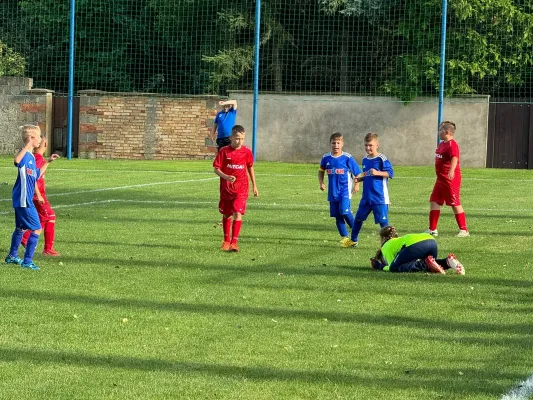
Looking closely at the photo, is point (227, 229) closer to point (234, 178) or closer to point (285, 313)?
point (234, 178)

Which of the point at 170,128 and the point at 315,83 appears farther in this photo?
the point at 315,83

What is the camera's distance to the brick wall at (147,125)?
40.0m

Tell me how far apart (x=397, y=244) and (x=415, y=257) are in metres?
0.27

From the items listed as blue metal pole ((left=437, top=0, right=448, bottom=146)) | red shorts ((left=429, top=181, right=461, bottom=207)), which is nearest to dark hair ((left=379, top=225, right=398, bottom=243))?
red shorts ((left=429, top=181, right=461, bottom=207))

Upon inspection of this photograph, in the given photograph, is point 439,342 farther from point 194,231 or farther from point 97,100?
point 97,100

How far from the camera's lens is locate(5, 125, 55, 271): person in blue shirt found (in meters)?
11.9

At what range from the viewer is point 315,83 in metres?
43.8

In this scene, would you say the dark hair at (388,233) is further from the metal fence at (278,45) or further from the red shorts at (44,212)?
the metal fence at (278,45)

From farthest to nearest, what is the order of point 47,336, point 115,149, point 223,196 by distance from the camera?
point 115,149, point 223,196, point 47,336

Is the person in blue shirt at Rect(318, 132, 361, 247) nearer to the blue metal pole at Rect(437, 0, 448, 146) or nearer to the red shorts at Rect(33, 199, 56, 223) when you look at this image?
the red shorts at Rect(33, 199, 56, 223)

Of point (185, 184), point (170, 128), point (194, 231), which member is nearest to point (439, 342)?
point (194, 231)

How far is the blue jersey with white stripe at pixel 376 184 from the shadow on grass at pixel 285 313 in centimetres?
554

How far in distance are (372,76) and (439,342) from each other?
34.6m

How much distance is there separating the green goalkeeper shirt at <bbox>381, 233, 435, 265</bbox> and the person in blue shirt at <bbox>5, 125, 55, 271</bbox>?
3649mm
